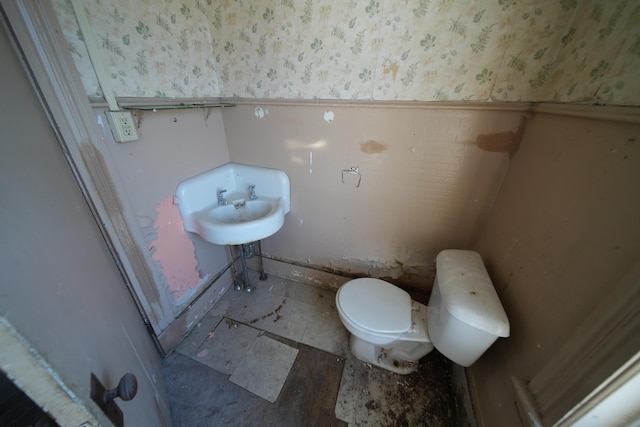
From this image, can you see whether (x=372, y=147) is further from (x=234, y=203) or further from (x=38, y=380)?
(x=38, y=380)

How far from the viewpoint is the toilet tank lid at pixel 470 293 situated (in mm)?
809

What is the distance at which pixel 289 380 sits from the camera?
4.04 feet

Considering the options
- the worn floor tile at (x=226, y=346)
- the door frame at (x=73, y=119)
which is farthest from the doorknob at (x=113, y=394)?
the worn floor tile at (x=226, y=346)

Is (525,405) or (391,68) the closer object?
(525,405)

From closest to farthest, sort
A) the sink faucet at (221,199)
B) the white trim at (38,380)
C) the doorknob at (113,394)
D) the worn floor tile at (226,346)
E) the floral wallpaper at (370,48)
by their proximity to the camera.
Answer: the white trim at (38,380), the doorknob at (113,394), the floral wallpaper at (370,48), the worn floor tile at (226,346), the sink faucet at (221,199)

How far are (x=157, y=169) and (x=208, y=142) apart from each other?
0.37m

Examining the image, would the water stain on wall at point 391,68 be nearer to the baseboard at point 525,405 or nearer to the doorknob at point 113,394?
the baseboard at point 525,405

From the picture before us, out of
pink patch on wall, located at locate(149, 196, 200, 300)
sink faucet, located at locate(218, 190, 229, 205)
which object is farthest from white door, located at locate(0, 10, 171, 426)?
sink faucet, located at locate(218, 190, 229, 205)

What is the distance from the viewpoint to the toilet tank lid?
809 millimetres

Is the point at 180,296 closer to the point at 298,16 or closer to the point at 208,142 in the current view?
the point at 208,142

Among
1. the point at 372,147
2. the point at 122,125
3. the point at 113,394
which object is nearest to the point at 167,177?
the point at 122,125

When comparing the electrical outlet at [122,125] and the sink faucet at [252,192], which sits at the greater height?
the electrical outlet at [122,125]

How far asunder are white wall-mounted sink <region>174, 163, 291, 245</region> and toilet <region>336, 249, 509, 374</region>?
610 mm

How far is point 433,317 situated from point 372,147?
0.90 meters
